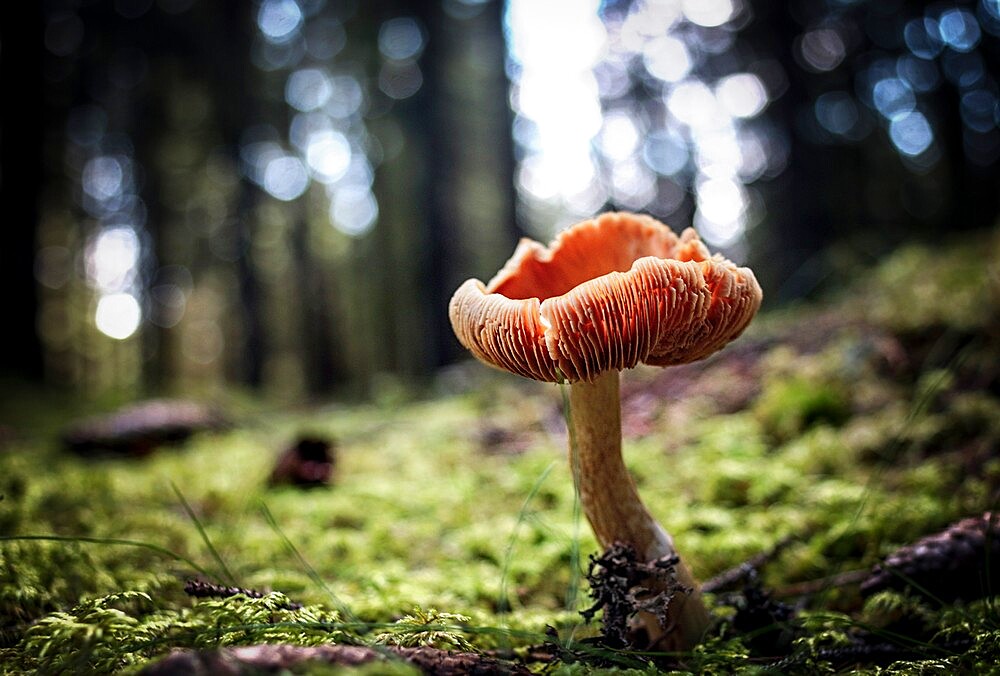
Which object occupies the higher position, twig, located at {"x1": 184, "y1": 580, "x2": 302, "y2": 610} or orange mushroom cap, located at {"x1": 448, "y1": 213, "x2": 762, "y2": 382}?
orange mushroom cap, located at {"x1": 448, "y1": 213, "x2": 762, "y2": 382}

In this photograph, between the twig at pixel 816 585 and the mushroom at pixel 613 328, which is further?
the twig at pixel 816 585

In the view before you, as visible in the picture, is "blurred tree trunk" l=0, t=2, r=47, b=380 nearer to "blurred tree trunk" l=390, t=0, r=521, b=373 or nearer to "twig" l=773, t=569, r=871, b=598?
"blurred tree trunk" l=390, t=0, r=521, b=373

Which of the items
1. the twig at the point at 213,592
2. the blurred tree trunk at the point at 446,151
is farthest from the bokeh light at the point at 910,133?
the twig at the point at 213,592

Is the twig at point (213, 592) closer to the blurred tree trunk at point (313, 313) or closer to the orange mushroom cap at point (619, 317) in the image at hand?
the orange mushroom cap at point (619, 317)

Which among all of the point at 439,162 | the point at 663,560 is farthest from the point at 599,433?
the point at 439,162

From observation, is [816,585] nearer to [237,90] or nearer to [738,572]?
[738,572]

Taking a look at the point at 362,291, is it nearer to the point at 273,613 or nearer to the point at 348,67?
the point at 348,67

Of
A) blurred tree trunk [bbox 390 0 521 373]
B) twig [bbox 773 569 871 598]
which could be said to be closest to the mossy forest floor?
twig [bbox 773 569 871 598]
